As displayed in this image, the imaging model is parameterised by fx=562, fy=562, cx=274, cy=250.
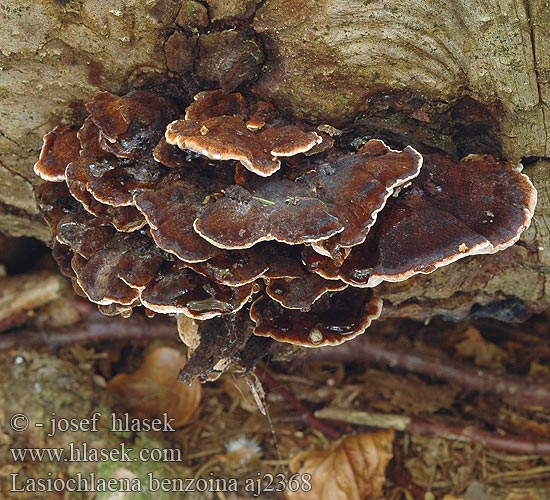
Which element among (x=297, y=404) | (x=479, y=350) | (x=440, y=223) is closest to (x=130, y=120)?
(x=440, y=223)

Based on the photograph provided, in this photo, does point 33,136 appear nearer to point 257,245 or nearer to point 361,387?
point 257,245

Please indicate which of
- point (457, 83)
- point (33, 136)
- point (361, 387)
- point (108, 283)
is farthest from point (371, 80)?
point (361, 387)

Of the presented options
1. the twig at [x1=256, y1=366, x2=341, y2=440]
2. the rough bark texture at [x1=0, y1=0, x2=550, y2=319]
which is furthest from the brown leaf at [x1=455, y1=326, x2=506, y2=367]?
the rough bark texture at [x1=0, y1=0, x2=550, y2=319]

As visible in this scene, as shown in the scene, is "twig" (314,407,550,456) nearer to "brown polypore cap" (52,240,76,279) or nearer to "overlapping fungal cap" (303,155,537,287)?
"overlapping fungal cap" (303,155,537,287)

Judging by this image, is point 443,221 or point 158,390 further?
point 158,390

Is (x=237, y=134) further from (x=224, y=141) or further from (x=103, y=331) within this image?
(x=103, y=331)
